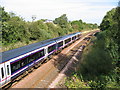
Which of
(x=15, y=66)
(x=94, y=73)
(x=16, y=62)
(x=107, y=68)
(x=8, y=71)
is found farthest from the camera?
(x=94, y=73)

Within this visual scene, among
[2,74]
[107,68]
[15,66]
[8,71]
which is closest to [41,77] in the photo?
[15,66]

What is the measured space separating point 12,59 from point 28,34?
18.2 m

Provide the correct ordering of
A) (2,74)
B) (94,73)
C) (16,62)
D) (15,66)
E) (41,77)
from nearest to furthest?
(2,74)
(15,66)
(16,62)
(94,73)
(41,77)

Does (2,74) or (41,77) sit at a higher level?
(2,74)

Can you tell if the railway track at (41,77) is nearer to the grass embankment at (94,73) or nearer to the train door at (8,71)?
the train door at (8,71)

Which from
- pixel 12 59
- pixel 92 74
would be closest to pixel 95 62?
pixel 92 74

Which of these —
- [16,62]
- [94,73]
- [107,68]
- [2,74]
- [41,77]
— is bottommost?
[41,77]

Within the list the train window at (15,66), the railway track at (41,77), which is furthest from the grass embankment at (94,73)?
the train window at (15,66)

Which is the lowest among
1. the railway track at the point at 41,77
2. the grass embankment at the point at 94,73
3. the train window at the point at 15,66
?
the railway track at the point at 41,77

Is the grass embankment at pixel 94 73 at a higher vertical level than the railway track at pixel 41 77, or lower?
higher

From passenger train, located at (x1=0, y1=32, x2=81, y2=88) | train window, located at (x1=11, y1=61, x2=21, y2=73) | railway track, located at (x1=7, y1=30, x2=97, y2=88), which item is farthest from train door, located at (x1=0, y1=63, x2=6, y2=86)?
railway track, located at (x1=7, y1=30, x2=97, y2=88)

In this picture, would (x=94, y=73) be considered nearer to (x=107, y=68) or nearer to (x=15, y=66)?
(x=107, y=68)

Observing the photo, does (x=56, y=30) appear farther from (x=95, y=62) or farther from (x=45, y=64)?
(x=95, y=62)

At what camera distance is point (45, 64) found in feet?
51.6
